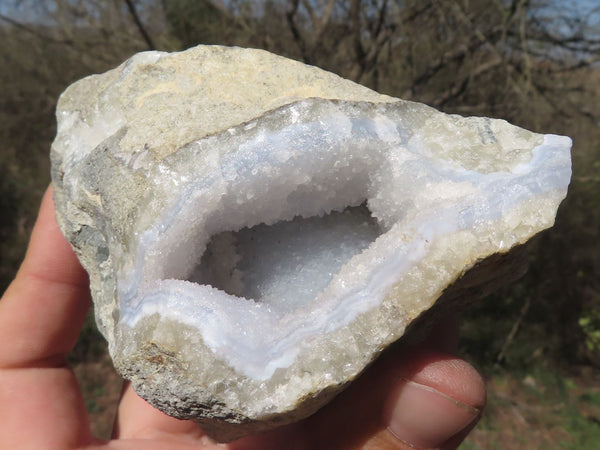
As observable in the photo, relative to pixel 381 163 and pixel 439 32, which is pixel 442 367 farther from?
pixel 439 32

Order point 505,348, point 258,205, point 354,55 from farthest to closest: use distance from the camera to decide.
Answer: point 505,348, point 354,55, point 258,205

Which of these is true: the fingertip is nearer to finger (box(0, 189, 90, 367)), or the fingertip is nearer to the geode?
the geode

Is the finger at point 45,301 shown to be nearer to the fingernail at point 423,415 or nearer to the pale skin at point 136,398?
the pale skin at point 136,398

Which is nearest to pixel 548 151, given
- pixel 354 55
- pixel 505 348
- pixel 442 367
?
pixel 442 367

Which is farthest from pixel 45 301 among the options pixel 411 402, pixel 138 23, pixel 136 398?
pixel 138 23

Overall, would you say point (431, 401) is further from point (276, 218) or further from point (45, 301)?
point (45, 301)
